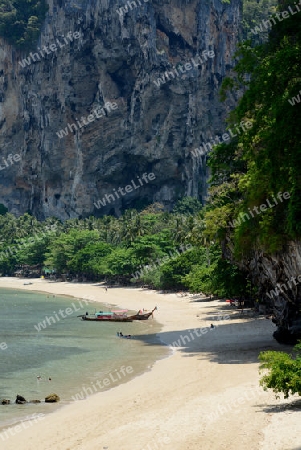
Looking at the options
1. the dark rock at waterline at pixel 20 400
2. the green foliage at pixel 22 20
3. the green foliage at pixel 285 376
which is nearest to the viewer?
the green foliage at pixel 285 376

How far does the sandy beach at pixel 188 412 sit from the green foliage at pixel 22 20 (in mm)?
123739

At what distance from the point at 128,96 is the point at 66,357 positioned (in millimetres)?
108457

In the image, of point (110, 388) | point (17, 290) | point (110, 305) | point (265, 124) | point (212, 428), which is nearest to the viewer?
point (212, 428)

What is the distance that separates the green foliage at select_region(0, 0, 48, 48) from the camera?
140875 mm

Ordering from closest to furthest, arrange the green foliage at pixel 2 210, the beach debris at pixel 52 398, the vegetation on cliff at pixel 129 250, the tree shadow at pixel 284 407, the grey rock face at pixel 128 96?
the tree shadow at pixel 284 407 → the beach debris at pixel 52 398 → the vegetation on cliff at pixel 129 250 → the grey rock face at pixel 128 96 → the green foliage at pixel 2 210

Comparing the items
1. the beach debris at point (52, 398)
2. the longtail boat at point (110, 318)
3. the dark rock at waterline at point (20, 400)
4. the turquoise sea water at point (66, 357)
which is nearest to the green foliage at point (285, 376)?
the turquoise sea water at point (66, 357)

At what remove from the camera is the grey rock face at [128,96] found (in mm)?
131625

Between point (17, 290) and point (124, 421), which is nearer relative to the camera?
point (124, 421)

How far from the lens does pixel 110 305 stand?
66.2 meters

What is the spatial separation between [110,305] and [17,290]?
33.8 meters

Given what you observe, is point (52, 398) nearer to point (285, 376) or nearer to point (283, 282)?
point (285, 376)

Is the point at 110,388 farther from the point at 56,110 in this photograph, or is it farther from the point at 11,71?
the point at 11,71

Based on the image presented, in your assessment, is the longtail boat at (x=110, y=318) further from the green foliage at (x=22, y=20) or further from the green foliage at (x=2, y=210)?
the green foliage at (x=22, y=20)

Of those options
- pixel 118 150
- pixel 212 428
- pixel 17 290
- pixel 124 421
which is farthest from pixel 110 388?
pixel 118 150
